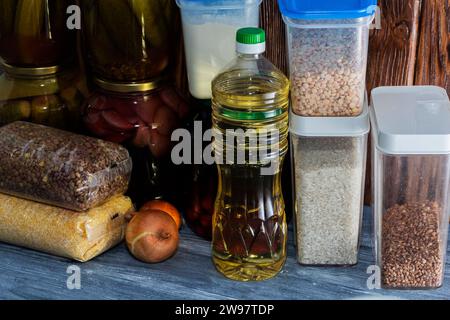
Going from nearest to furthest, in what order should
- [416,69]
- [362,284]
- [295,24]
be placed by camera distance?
[295,24] < [362,284] < [416,69]

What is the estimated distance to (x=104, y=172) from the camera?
56.4 inches

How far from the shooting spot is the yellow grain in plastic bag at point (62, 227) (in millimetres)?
1408

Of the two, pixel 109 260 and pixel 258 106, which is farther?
pixel 109 260

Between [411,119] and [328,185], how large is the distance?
18 centimetres

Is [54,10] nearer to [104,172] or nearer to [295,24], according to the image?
[104,172]

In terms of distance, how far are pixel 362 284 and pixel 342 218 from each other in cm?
12

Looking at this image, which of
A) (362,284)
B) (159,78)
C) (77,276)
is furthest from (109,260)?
(362,284)

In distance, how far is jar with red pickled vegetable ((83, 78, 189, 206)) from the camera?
1492 millimetres

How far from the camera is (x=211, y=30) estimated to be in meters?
1.38

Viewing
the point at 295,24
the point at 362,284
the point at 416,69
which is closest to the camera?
the point at 295,24

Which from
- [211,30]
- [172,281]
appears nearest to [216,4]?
[211,30]

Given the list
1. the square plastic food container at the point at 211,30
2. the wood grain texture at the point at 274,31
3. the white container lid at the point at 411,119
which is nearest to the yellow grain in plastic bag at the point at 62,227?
the square plastic food container at the point at 211,30

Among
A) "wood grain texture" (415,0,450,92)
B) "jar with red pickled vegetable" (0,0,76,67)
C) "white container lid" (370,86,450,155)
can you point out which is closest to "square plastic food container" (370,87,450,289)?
"white container lid" (370,86,450,155)

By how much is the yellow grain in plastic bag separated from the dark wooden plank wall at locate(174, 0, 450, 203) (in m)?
0.46
